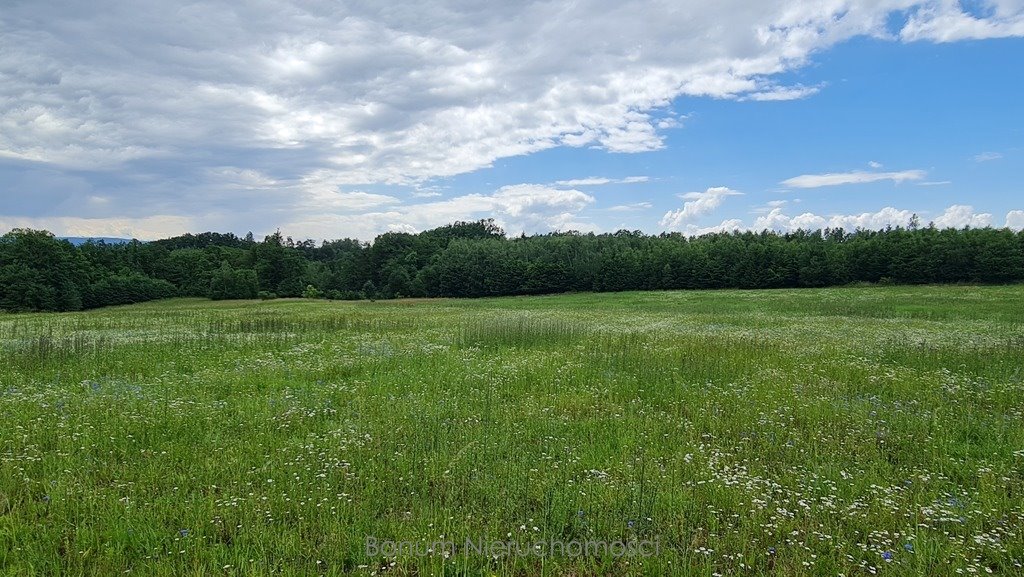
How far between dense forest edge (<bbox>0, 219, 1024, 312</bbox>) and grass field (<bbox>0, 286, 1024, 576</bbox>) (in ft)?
264

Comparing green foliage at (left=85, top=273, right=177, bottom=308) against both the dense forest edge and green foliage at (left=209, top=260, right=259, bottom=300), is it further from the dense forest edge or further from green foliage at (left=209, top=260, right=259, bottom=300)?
green foliage at (left=209, top=260, right=259, bottom=300)

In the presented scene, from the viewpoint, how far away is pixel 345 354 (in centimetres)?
1661

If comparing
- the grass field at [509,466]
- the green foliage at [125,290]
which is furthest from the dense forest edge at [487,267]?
the grass field at [509,466]

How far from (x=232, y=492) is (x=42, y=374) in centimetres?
1062

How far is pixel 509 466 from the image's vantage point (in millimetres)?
6934

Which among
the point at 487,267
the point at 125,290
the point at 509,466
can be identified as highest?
the point at 487,267

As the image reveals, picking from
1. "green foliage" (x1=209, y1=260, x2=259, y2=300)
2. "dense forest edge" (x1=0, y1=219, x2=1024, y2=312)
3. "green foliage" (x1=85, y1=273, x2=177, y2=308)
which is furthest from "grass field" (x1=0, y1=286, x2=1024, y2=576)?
"green foliage" (x1=209, y1=260, x2=259, y2=300)

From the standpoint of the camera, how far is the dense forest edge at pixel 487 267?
244ft

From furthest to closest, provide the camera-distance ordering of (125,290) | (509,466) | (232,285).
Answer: (232,285), (125,290), (509,466)

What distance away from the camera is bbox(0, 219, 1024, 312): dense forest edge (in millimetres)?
74250

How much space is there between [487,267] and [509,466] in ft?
323

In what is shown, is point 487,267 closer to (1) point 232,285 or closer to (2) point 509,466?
(1) point 232,285

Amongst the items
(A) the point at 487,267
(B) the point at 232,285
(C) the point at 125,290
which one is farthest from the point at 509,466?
(B) the point at 232,285

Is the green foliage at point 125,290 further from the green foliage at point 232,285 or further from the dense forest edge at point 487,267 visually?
the green foliage at point 232,285
